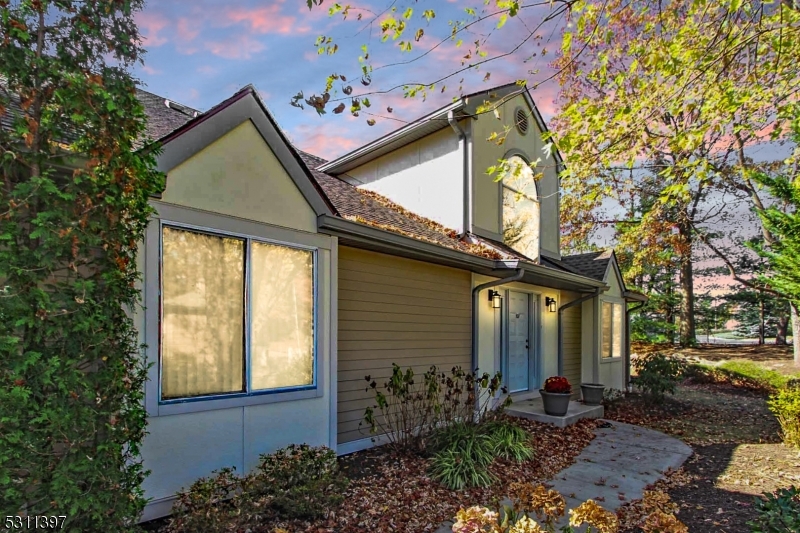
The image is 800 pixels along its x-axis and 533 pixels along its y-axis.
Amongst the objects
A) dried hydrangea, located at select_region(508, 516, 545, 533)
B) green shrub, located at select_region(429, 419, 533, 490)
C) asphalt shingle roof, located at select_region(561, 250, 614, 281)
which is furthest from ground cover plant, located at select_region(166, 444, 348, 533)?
asphalt shingle roof, located at select_region(561, 250, 614, 281)

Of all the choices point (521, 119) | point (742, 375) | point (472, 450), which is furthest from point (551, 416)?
point (742, 375)

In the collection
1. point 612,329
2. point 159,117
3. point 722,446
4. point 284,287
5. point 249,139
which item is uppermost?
point 159,117

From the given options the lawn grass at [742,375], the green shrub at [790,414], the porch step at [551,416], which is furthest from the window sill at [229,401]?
the lawn grass at [742,375]

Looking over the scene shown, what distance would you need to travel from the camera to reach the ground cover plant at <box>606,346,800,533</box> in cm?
463

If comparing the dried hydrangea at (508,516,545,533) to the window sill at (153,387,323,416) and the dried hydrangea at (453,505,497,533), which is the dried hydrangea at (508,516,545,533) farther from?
the window sill at (153,387,323,416)

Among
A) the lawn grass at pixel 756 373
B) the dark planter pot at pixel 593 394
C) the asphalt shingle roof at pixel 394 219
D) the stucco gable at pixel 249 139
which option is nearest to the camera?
the stucco gable at pixel 249 139

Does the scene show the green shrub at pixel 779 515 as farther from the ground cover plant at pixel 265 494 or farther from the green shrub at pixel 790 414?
the green shrub at pixel 790 414

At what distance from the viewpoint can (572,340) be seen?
11797mm

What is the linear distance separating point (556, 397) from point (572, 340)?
4107 millimetres

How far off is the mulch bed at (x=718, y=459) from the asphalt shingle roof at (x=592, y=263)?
3.09 metres

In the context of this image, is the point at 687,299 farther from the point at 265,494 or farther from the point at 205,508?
the point at 205,508

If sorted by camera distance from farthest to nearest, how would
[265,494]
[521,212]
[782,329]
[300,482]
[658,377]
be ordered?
[782,329], [658,377], [521,212], [300,482], [265,494]

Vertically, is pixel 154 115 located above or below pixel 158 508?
above

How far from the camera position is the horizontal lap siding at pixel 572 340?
37.8 feet
